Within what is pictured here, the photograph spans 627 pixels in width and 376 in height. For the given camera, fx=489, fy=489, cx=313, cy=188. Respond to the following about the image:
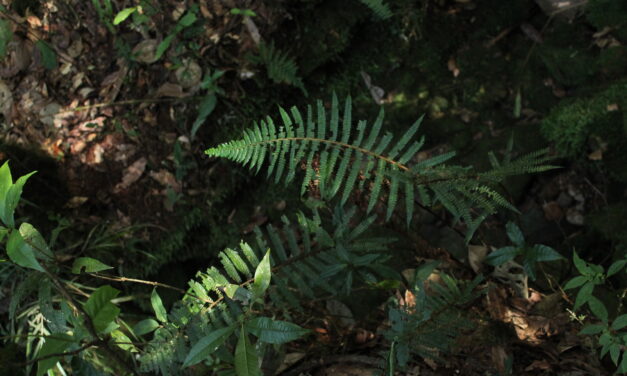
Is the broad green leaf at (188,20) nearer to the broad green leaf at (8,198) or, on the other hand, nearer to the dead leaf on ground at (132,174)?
the dead leaf on ground at (132,174)

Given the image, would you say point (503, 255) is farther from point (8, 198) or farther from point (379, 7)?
point (8, 198)

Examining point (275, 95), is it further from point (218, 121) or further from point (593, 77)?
point (593, 77)

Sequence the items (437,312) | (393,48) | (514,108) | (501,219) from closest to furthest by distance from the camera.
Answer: (437,312) → (501,219) → (514,108) → (393,48)

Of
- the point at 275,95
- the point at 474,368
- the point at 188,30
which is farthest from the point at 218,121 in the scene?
the point at 474,368

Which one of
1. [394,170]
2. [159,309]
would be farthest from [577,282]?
[159,309]

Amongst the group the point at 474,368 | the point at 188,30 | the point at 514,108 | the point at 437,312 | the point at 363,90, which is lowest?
the point at 474,368

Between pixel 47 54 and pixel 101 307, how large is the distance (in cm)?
262

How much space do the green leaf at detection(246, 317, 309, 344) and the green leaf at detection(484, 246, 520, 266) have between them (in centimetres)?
107

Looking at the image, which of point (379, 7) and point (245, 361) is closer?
point (245, 361)

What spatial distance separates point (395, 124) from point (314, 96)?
2.09 feet

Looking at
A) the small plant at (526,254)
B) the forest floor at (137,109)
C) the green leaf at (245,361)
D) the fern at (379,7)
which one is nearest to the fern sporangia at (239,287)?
the green leaf at (245,361)

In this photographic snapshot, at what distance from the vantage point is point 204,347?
146 cm

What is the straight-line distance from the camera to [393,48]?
139 inches

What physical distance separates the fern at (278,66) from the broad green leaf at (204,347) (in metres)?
2.04
